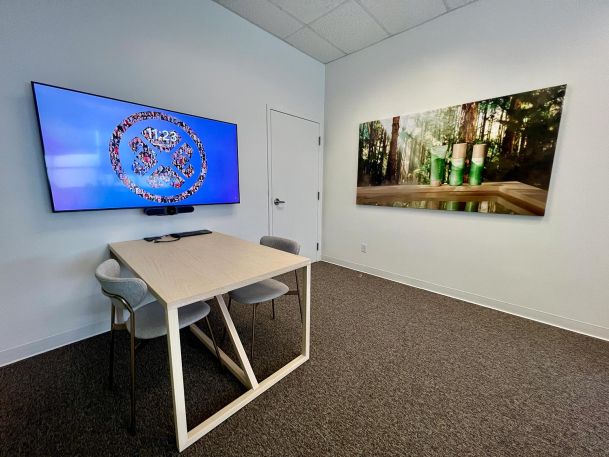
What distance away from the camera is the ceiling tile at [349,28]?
7.80 feet

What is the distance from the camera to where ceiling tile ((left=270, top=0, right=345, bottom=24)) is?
2.26m

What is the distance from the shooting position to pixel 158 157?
2.04 meters

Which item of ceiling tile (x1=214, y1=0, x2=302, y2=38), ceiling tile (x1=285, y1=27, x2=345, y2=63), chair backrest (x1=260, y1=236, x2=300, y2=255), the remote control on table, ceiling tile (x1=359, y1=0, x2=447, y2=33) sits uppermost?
ceiling tile (x1=285, y1=27, x2=345, y2=63)

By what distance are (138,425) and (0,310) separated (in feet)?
4.35

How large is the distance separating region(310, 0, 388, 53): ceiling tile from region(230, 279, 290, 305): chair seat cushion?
8.80ft

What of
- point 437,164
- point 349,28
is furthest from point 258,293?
point 349,28

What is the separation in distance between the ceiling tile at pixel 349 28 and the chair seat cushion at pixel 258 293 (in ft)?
8.80

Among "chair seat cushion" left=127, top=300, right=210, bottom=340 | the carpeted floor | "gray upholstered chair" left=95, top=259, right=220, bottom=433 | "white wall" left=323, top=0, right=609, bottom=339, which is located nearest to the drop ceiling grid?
"white wall" left=323, top=0, right=609, bottom=339

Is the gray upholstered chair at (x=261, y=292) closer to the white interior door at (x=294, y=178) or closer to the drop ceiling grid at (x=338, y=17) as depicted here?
the white interior door at (x=294, y=178)

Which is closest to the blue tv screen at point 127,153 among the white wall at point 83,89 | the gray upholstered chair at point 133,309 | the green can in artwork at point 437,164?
the white wall at point 83,89

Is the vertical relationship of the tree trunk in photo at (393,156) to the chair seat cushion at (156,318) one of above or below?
above

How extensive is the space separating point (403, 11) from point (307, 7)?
95cm

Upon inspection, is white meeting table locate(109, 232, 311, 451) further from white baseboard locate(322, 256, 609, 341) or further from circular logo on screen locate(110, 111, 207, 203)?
white baseboard locate(322, 256, 609, 341)

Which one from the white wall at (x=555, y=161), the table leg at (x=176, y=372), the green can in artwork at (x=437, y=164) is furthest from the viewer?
the green can in artwork at (x=437, y=164)
